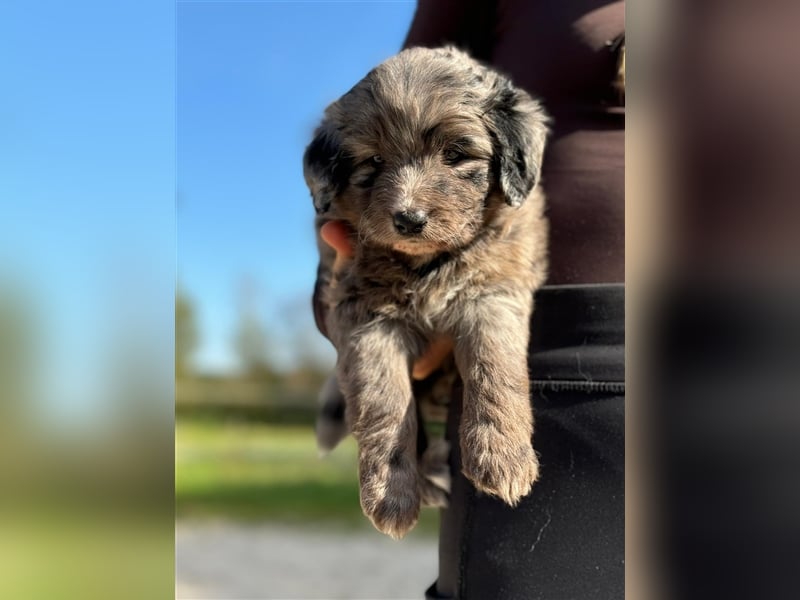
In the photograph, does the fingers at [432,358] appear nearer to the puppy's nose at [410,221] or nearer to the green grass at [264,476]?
the puppy's nose at [410,221]

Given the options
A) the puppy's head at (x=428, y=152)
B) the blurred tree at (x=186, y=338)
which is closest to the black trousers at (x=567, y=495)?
the puppy's head at (x=428, y=152)

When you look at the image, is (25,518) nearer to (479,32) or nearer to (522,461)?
(522,461)

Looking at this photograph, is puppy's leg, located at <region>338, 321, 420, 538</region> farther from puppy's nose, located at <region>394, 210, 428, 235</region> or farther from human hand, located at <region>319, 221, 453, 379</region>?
puppy's nose, located at <region>394, 210, 428, 235</region>

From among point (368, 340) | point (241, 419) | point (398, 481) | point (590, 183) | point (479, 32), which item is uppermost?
point (479, 32)

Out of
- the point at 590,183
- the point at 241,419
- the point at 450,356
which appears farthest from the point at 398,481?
the point at 241,419

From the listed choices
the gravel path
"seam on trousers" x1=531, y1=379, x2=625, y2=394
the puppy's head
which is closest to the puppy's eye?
the puppy's head

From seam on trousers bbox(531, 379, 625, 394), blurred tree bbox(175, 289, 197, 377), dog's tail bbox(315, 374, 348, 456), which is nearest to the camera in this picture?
seam on trousers bbox(531, 379, 625, 394)

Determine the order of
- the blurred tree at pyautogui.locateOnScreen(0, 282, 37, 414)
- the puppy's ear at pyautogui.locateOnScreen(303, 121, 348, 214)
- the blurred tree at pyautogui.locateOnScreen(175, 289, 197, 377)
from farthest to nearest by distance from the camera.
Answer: the blurred tree at pyautogui.locateOnScreen(175, 289, 197, 377), the puppy's ear at pyautogui.locateOnScreen(303, 121, 348, 214), the blurred tree at pyautogui.locateOnScreen(0, 282, 37, 414)

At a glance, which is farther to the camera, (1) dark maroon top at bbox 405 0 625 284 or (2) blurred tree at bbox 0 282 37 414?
(1) dark maroon top at bbox 405 0 625 284
